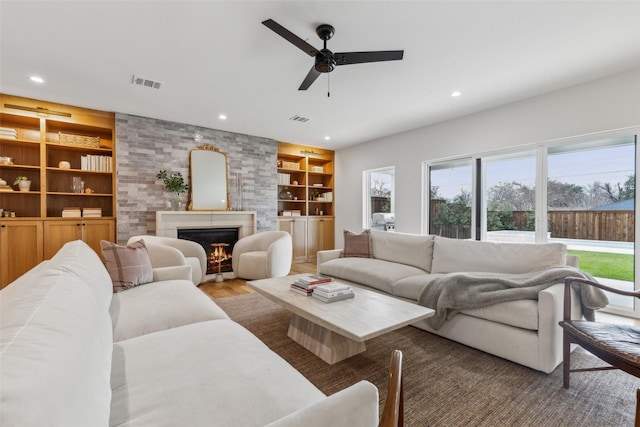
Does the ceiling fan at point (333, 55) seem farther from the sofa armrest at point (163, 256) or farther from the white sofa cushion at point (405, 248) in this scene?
the sofa armrest at point (163, 256)

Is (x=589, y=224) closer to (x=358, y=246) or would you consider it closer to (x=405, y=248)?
(x=405, y=248)

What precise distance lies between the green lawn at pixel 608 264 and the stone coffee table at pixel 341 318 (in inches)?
110

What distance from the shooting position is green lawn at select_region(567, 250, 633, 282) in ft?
10.2

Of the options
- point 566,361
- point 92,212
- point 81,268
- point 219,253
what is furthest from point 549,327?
point 92,212

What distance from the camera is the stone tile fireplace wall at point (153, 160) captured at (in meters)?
4.29

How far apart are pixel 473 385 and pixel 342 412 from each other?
149 centimetres

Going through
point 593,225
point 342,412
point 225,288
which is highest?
point 593,225

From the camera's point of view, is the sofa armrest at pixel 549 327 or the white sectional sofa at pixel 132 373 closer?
the white sectional sofa at pixel 132 373

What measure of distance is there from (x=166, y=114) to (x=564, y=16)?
4.69m

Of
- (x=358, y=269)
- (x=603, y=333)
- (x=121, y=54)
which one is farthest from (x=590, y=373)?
(x=121, y=54)

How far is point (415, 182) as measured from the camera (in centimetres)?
500

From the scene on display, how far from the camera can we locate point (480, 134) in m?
4.14

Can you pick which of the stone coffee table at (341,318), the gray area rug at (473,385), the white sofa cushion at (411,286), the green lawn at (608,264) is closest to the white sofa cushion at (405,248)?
the white sofa cushion at (411,286)

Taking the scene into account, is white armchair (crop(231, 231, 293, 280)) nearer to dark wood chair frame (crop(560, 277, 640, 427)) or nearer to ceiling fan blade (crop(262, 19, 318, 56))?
ceiling fan blade (crop(262, 19, 318, 56))
